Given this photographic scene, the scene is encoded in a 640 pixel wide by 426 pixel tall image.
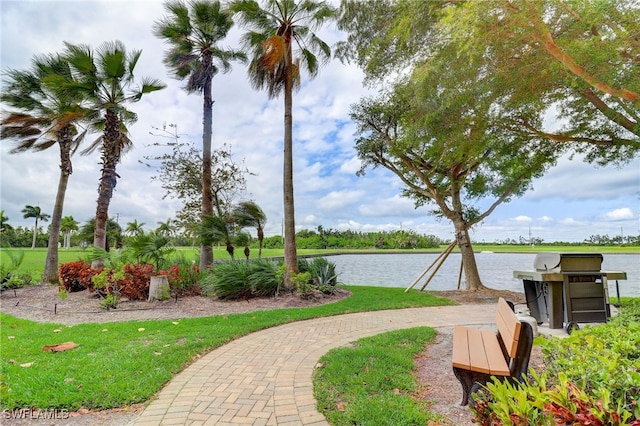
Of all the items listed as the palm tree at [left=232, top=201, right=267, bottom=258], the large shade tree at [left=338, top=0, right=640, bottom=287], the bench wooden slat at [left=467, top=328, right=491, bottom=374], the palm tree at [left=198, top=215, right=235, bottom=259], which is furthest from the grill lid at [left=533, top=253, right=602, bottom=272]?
the palm tree at [left=198, top=215, right=235, bottom=259]

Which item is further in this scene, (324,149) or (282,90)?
(324,149)

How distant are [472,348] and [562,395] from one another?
64.2 inches

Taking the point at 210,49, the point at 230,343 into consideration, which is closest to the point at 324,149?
the point at 210,49

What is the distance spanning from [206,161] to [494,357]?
1082cm

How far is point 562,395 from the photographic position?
1.47m

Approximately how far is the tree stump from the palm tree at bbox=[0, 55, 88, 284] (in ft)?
19.2

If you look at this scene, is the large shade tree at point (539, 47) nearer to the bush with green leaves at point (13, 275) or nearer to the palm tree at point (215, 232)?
the palm tree at point (215, 232)

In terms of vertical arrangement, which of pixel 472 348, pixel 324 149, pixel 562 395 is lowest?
pixel 472 348

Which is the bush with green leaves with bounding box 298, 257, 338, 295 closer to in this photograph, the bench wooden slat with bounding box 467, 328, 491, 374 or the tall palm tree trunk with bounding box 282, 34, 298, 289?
the tall palm tree trunk with bounding box 282, 34, 298, 289

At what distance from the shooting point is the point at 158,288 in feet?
26.2

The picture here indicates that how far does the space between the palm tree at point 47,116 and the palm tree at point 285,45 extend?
552cm

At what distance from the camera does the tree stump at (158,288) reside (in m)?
7.96

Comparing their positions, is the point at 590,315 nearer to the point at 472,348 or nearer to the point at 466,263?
the point at 472,348

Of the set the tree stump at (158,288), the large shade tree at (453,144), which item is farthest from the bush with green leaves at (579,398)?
the tree stump at (158,288)
